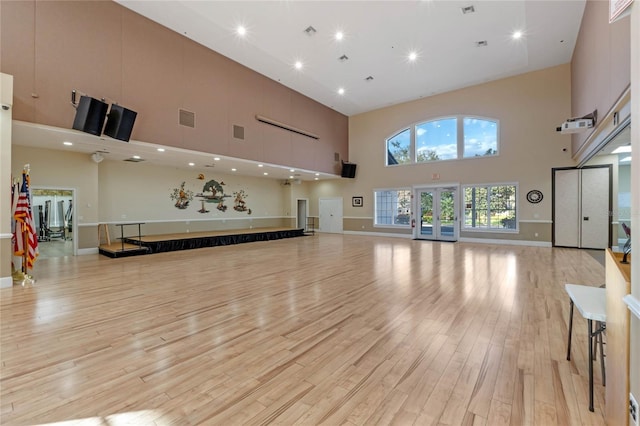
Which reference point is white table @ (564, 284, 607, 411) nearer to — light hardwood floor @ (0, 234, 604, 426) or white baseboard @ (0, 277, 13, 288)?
light hardwood floor @ (0, 234, 604, 426)

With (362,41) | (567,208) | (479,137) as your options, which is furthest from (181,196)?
(567,208)

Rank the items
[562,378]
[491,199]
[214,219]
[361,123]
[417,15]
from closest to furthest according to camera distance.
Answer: [562,378] < [417,15] < [491,199] < [214,219] < [361,123]

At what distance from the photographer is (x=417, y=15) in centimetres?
658

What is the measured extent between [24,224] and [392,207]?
11.6m

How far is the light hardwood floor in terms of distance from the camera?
1.80 metres

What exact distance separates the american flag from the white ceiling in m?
1.26

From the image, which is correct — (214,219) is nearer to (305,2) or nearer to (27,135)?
(27,135)

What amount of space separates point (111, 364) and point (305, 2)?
7.12 metres

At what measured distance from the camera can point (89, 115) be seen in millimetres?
5551

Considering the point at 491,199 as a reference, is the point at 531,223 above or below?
below

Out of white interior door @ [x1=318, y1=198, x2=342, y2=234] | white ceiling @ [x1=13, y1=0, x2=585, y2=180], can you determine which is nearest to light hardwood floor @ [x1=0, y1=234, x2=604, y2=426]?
white ceiling @ [x1=13, y1=0, x2=585, y2=180]

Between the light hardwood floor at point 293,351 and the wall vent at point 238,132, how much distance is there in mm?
5121

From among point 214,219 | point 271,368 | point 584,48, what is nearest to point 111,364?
point 271,368

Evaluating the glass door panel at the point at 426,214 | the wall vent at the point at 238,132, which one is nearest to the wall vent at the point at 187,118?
the wall vent at the point at 238,132
